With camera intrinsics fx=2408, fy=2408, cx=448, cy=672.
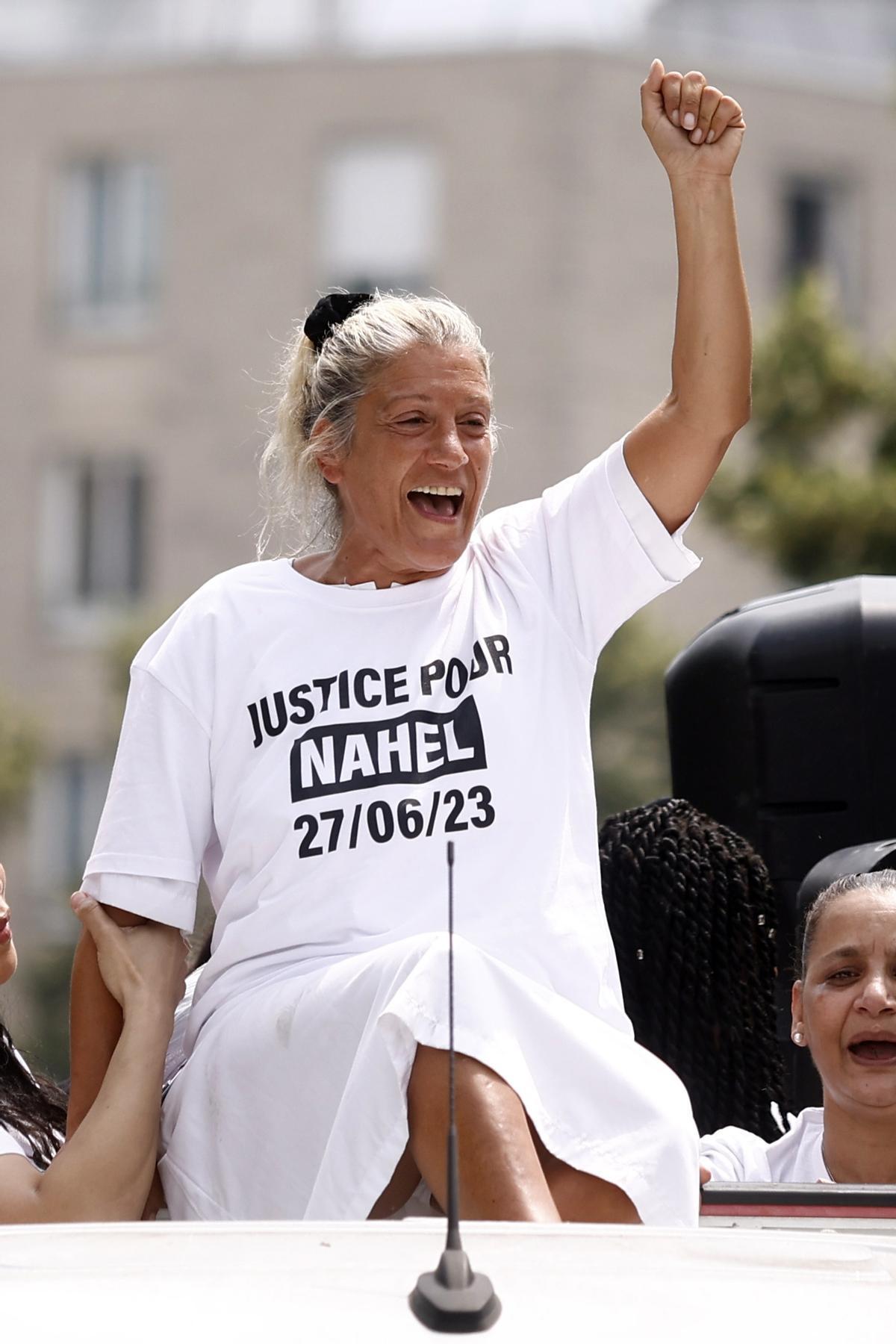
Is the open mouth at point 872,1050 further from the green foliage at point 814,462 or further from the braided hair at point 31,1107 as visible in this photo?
the green foliage at point 814,462

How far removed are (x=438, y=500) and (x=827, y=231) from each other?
18.9m

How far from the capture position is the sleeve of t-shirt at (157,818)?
114 inches

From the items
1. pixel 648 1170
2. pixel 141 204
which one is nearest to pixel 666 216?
pixel 141 204

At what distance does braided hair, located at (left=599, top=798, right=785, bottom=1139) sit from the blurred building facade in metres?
15.8

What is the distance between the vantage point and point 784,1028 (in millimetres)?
3857

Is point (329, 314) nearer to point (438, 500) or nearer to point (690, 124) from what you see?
point (438, 500)

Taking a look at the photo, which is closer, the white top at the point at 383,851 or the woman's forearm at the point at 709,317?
the white top at the point at 383,851

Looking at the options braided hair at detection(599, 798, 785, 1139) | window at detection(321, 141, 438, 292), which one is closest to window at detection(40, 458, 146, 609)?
window at detection(321, 141, 438, 292)

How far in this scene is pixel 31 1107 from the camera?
318 cm

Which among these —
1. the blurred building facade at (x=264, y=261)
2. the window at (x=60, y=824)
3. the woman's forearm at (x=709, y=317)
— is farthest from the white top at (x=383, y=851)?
the window at (x=60, y=824)

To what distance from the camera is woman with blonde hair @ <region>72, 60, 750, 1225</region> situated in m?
2.51

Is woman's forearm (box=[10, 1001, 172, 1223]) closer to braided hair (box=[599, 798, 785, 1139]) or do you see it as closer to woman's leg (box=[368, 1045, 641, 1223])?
woman's leg (box=[368, 1045, 641, 1223])

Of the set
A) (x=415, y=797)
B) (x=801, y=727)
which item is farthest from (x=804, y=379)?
(x=415, y=797)

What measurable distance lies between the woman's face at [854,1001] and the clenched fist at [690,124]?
105 centimetres
